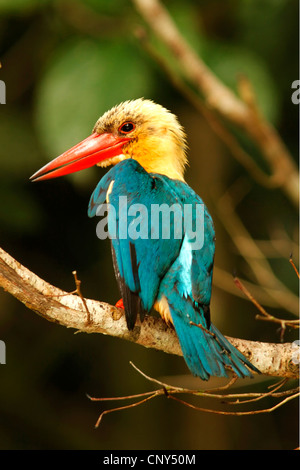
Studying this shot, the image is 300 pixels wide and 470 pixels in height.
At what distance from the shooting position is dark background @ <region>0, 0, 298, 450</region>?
312 centimetres

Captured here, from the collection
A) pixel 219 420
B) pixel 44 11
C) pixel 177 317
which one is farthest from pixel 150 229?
pixel 219 420

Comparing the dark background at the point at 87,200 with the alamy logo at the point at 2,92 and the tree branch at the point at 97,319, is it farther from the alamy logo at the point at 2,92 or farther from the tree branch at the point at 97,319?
the tree branch at the point at 97,319

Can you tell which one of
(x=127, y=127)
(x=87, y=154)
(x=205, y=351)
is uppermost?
(x=127, y=127)

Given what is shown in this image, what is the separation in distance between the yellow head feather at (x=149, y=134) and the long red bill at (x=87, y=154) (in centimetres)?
3

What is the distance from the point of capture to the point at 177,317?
2104 mm

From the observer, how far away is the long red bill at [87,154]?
2.47 metres

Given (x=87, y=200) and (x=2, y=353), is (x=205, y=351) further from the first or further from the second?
(x=87, y=200)

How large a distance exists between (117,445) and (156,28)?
248cm

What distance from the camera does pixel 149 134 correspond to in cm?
257

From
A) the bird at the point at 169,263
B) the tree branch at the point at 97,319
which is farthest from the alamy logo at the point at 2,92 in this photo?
the tree branch at the point at 97,319

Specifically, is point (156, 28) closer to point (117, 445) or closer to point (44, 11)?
point (44, 11)
